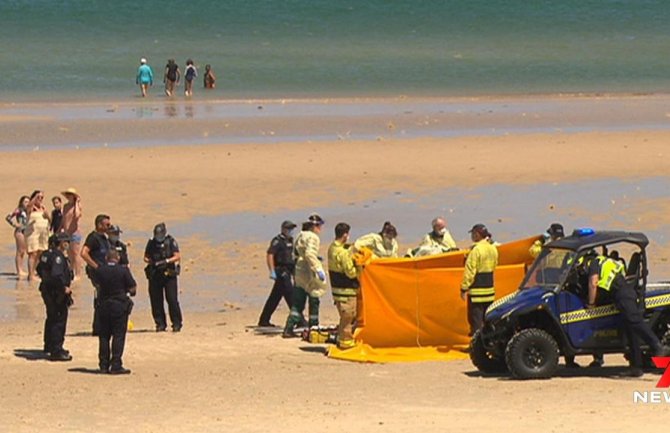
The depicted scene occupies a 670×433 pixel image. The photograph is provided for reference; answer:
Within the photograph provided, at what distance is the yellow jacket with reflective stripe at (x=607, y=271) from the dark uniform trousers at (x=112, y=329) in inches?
195

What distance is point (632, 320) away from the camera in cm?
1501

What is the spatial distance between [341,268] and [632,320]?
11.6 ft

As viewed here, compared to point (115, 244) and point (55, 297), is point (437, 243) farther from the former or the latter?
point (55, 297)

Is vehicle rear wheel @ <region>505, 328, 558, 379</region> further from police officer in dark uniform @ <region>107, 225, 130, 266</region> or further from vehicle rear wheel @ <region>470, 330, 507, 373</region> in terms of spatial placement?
police officer in dark uniform @ <region>107, 225, 130, 266</region>

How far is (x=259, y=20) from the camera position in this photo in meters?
96.9

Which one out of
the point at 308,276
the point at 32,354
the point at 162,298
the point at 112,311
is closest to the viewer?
the point at 112,311

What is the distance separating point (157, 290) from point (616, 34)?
73466 millimetres

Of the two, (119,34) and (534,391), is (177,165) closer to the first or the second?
(534,391)

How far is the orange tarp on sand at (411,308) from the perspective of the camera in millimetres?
17297

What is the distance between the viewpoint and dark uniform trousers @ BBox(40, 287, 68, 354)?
17.0 meters

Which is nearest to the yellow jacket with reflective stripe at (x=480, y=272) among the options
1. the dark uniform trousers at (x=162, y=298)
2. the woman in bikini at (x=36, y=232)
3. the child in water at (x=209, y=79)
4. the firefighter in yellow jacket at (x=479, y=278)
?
the firefighter in yellow jacket at (x=479, y=278)

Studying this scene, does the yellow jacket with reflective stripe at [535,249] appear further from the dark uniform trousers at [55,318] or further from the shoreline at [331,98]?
the shoreline at [331,98]

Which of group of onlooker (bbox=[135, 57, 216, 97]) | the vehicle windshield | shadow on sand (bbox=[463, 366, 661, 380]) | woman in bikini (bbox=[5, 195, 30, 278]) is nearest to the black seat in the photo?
the vehicle windshield

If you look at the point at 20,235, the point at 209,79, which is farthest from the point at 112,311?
the point at 209,79
